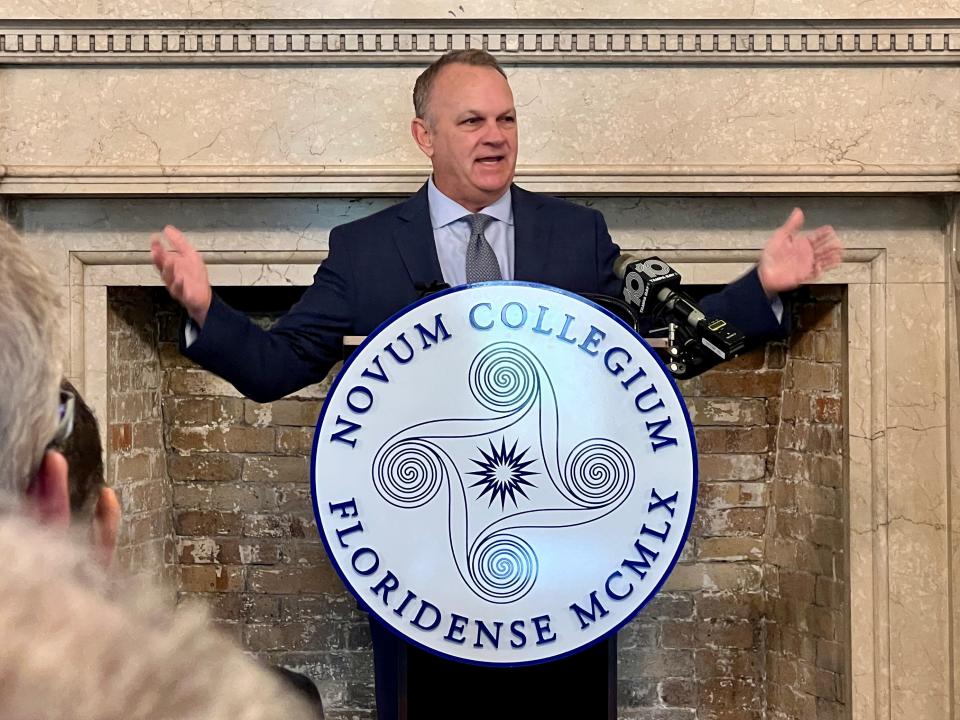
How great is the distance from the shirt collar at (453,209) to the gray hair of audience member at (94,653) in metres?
1.63

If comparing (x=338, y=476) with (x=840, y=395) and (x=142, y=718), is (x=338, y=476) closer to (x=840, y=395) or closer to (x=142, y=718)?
(x=142, y=718)

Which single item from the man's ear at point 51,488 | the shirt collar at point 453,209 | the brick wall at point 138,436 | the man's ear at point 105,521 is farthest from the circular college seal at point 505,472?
the brick wall at point 138,436

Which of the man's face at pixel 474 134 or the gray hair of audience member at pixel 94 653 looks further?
the man's face at pixel 474 134

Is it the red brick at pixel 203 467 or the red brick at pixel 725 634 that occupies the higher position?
the red brick at pixel 203 467

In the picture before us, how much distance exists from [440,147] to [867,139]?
47.9 inches

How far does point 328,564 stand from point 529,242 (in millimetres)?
1475

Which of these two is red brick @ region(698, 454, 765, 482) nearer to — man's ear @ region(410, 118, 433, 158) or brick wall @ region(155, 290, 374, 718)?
brick wall @ region(155, 290, 374, 718)

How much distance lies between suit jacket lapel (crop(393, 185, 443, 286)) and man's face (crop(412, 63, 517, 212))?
0.19ft

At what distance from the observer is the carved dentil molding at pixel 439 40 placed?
2.83 metres

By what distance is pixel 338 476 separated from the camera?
1.72m

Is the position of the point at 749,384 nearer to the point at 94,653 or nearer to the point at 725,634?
the point at 725,634

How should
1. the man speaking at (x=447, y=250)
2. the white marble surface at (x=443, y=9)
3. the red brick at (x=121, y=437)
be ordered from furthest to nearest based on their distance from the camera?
the red brick at (x=121, y=437)
the white marble surface at (x=443, y=9)
the man speaking at (x=447, y=250)

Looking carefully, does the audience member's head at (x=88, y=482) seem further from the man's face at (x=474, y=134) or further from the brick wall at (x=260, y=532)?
the brick wall at (x=260, y=532)

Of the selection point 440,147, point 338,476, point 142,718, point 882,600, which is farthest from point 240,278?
point 142,718
